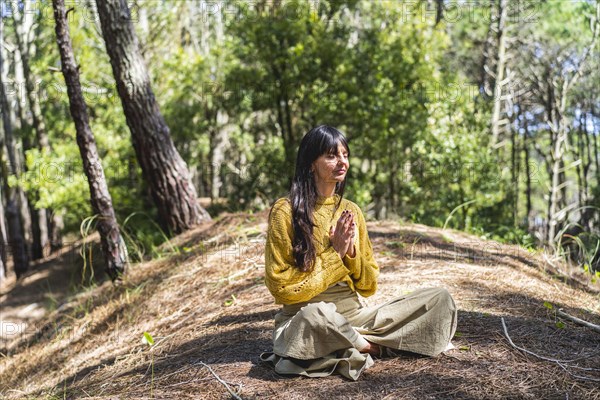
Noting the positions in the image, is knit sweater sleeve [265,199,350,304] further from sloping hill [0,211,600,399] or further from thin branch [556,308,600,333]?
thin branch [556,308,600,333]

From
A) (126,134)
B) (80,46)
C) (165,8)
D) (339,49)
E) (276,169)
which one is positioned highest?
(165,8)

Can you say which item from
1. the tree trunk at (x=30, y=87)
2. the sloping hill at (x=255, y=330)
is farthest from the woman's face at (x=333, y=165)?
the tree trunk at (x=30, y=87)

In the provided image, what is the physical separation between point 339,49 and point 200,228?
516 centimetres

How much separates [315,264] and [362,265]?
34cm

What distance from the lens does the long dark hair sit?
335 cm

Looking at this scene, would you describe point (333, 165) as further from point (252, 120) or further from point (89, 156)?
point (252, 120)

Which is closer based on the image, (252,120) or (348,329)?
(348,329)

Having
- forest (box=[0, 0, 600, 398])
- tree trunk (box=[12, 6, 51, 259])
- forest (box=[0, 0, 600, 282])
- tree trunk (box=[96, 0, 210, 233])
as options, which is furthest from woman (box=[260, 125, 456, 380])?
tree trunk (box=[12, 6, 51, 259])

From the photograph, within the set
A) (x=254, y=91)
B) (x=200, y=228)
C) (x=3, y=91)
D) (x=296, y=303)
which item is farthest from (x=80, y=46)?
(x=296, y=303)

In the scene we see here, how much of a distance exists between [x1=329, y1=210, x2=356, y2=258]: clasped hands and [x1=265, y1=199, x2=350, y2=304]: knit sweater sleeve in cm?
7

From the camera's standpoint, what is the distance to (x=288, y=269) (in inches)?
132

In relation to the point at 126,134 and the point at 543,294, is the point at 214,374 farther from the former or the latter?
the point at 126,134

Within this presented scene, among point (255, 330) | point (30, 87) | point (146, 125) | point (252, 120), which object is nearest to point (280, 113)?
Answer: point (146, 125)

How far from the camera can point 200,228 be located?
8.41 m
